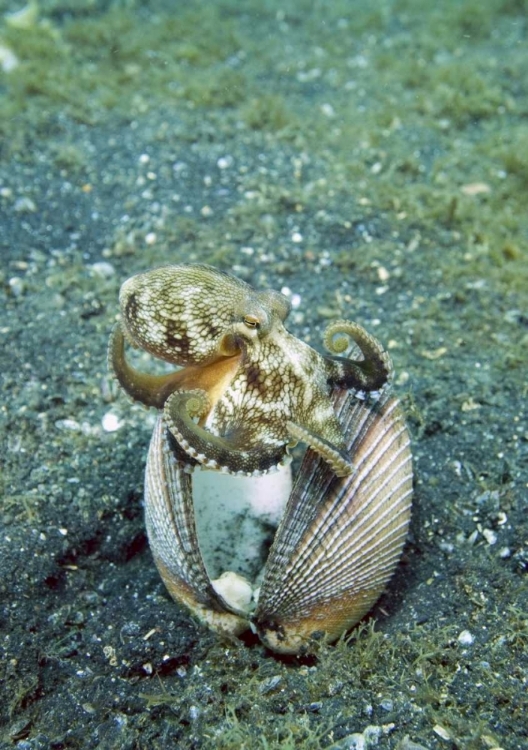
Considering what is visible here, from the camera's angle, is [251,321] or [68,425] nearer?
[251,321]

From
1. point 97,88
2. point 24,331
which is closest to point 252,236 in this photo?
point 24,331

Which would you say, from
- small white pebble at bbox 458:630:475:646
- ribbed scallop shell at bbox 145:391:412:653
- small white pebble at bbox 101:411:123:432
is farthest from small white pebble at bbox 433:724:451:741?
small white pebble at bbox 101:411:123:432

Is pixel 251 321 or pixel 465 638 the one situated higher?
pixel 251 321

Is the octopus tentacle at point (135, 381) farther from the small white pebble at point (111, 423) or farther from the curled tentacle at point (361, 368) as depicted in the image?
the small white pebble at point (111, 423)

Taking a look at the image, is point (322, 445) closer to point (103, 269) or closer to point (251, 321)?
point (251, 321)

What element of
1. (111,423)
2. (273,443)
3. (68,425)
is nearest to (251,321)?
(273,443)

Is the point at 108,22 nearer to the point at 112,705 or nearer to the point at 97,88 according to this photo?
the point at 97,88

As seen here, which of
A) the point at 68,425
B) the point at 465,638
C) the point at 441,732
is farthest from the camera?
the point at 68,425

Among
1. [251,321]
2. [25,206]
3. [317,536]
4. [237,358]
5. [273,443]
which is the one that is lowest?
[25,206]

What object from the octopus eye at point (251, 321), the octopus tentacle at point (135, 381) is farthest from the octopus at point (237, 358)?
the octopus tentacle at point (135, 381)
